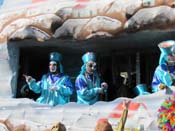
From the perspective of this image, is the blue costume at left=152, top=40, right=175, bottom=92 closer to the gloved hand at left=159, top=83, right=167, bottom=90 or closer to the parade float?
the gloved hand at left=159, top=83, right=167, bottom=90

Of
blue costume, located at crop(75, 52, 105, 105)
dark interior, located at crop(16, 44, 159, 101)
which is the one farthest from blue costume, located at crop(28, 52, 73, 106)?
dark interior, located at crop(16, 44, 159, 101)

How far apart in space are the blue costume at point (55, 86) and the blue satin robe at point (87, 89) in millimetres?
272

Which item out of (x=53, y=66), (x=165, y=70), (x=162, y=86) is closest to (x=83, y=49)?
(x=53, y=66)

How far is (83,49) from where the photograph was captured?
7.58 m

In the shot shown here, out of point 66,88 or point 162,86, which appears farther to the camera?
point 66,88

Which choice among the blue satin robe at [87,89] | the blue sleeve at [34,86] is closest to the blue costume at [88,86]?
the blue satin robe at [87,89]

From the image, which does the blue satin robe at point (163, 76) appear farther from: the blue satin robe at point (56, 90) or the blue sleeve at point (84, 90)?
the blue satin robe at point (56, 90)

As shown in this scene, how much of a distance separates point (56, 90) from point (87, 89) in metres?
0.44

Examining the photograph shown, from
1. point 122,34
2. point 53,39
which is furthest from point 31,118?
point 122,34

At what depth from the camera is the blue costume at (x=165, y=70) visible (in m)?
6.13

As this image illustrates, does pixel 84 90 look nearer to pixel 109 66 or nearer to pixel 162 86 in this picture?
pixel 162 86

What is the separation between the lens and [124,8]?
6.52 m

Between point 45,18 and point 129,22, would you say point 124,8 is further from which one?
point 45,18

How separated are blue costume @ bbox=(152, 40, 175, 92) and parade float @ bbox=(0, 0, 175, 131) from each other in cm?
15
